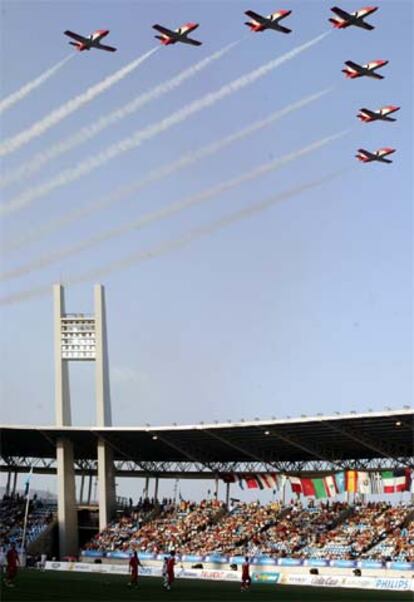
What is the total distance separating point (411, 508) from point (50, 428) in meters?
30.6

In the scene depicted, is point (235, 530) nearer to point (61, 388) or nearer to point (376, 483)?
point (376, 483)

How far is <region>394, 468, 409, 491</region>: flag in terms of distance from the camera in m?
79.1

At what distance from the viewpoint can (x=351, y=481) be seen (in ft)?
272

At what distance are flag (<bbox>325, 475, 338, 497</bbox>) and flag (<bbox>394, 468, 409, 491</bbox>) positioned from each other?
573 cm

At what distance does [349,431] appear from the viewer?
257 ft

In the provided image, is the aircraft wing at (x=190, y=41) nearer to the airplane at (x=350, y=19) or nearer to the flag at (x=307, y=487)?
the airplane at (x=350, y=19)

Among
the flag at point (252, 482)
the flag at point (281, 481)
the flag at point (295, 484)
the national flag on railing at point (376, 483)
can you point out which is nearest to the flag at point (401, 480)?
the national flag on railing at point (376, 483)

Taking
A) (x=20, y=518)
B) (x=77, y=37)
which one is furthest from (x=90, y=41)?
(x=20, y=518)

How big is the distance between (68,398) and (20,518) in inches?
518

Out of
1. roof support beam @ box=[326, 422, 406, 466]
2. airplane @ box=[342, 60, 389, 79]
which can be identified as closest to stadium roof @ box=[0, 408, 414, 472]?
roof support beam @ box=[326, 422, 406, 466]

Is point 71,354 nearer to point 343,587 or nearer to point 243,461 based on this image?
point 243,461

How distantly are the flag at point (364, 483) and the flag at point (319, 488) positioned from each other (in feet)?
11.5

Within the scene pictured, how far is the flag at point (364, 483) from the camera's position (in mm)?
81750

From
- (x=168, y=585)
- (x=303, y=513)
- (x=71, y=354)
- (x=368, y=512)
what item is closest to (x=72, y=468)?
(x=71, y=354)
